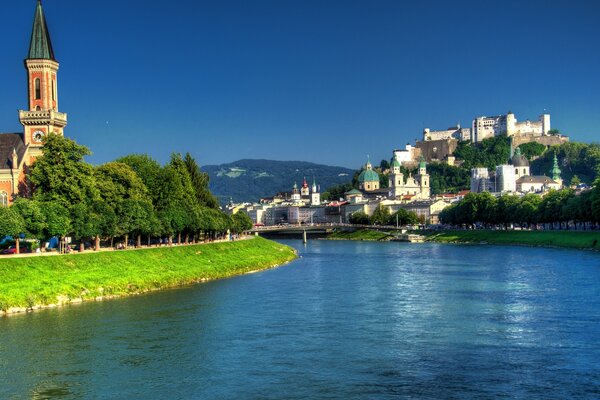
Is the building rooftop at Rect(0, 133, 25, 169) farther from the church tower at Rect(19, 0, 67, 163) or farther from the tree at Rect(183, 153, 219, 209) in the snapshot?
the tree at Rect(183, 153, 219, 209)

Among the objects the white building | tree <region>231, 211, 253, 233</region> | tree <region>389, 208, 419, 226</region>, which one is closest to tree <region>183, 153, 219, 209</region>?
tree <region>231, 211, 253, 233</region>

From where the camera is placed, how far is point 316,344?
104 ft

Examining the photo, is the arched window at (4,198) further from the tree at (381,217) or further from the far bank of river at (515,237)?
the tree at (381,217)

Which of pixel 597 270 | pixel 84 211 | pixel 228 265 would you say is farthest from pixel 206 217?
pixel 597 270

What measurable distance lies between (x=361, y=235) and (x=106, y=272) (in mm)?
114311

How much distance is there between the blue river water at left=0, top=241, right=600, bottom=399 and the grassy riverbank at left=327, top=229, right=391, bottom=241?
100875mm

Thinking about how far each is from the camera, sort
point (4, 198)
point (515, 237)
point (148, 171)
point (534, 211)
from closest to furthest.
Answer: point (4, 198) < point (148, 171) < point (515, 237) < point (534, 211)

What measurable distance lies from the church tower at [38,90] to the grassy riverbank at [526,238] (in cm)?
5770

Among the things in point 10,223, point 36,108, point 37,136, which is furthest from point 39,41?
point 10,223

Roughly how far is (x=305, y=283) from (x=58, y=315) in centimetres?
2136

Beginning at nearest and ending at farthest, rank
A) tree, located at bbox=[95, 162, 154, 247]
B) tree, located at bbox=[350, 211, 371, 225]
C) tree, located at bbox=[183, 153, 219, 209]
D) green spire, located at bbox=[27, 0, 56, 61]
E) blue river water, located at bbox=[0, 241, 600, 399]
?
1. blue river water, located at bbox=[0, 241, 600, 399]
2. tree, located at bbox=[95, 162, 154, 247]
3. green spire, located at bbox=[27, 0, 56, 61]
4. tree, located at bbox=[183, 153, 219, 209]
5. tree, located at bbox=[350, 211, 371, 225]

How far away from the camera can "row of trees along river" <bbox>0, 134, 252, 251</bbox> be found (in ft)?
169

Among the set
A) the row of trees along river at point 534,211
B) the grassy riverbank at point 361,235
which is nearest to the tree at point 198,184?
the row of trees along river at point 534,211

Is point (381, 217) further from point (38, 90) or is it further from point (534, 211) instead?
point (38, 90)
